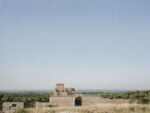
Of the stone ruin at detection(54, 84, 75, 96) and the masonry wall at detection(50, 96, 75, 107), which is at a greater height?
the stone ruin at detection(54, 84, 75, 96)

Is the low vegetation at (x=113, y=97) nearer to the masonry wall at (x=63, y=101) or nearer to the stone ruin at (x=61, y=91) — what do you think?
the stone ruin at (x=61, y=91)

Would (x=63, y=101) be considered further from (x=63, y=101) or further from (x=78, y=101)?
(x=78, y=101)

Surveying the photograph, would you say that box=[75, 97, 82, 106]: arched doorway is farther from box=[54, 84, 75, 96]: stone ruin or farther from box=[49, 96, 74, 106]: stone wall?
box=[54, 84, 75, 96]: stone ruin

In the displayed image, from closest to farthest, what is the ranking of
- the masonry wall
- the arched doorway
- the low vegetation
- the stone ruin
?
the low vegetation < the masonry wall < the arched doorway < the stone ruin

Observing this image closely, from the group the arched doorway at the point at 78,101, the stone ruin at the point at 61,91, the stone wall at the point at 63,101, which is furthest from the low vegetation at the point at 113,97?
the arched doorway at the point at 78,101

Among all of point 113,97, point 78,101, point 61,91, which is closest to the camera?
point 78,101

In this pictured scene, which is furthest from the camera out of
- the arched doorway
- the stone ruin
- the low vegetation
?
the stone ruin

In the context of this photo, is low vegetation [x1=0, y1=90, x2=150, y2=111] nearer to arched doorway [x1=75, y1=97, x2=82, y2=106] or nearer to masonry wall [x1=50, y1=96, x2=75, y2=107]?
masonry wall [x1=50, y1=96, x2=75, y2=107]

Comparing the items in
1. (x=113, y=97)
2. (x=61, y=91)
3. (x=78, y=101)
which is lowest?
(x=78, y=101)

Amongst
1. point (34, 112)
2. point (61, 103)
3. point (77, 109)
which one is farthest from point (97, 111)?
point (61, 103)

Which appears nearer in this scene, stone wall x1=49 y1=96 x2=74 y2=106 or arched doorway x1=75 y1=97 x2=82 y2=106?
stone wall x1=49 y1=96 x2=74 y2=106

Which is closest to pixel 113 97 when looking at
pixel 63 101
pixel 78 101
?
pixel 78 101

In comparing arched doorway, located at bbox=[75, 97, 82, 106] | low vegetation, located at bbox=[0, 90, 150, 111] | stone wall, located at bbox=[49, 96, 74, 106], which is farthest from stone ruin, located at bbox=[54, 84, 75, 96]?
low vegetation, located at bbox=[0, 90, 150, 111]

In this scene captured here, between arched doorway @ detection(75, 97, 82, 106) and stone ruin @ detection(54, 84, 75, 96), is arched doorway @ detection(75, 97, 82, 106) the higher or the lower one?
the lower one
